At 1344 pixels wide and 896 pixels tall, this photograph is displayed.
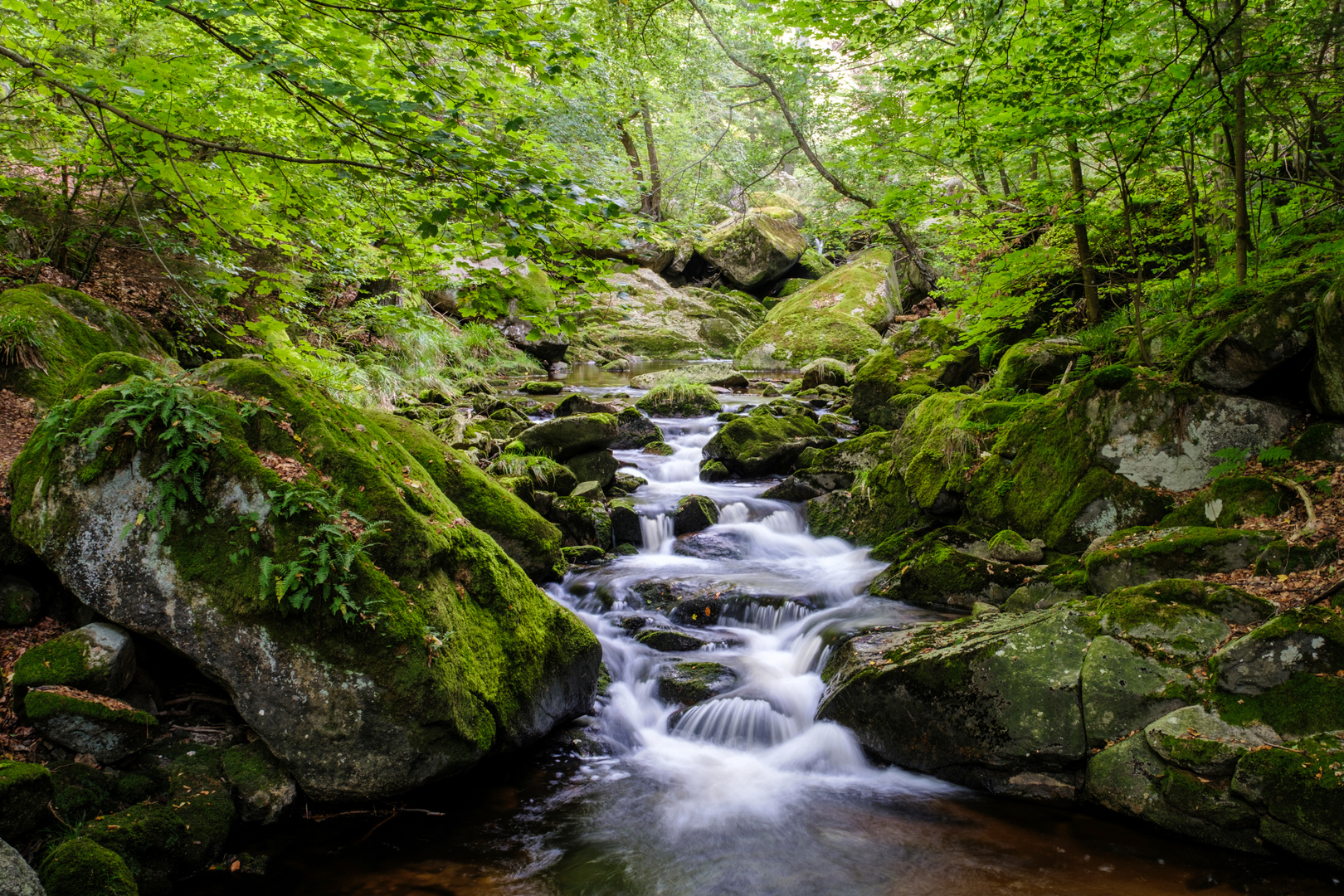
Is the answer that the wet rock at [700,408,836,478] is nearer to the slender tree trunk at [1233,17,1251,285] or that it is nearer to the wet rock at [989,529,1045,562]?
the wet rock at [989,529,1045,562]

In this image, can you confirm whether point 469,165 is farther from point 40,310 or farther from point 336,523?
point 40,310

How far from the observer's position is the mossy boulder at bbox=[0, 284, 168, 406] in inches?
220

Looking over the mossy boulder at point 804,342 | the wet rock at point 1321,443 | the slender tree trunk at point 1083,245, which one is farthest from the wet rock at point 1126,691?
the mossy boulder at point 804,342

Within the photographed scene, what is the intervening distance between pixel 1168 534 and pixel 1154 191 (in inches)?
187

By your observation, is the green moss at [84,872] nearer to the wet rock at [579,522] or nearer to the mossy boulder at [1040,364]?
the wet rock at [579,522]

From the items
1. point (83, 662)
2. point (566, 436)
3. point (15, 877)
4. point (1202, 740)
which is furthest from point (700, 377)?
point (15, 877)

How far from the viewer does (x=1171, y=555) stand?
515 cm

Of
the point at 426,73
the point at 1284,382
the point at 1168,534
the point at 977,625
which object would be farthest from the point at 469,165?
the point at 1284,382

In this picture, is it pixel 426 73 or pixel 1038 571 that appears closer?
pixel 426 73

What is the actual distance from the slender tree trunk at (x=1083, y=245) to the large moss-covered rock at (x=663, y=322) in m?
15.6

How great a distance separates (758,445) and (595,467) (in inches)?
115

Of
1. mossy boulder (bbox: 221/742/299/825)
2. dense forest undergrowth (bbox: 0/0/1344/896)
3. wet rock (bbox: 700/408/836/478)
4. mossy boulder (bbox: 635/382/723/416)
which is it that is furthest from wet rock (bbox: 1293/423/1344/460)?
mossy boulder (bbox: 635/382/723/416)

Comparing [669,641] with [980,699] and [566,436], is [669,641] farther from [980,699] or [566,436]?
[566,436]

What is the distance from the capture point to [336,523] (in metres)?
4.21
